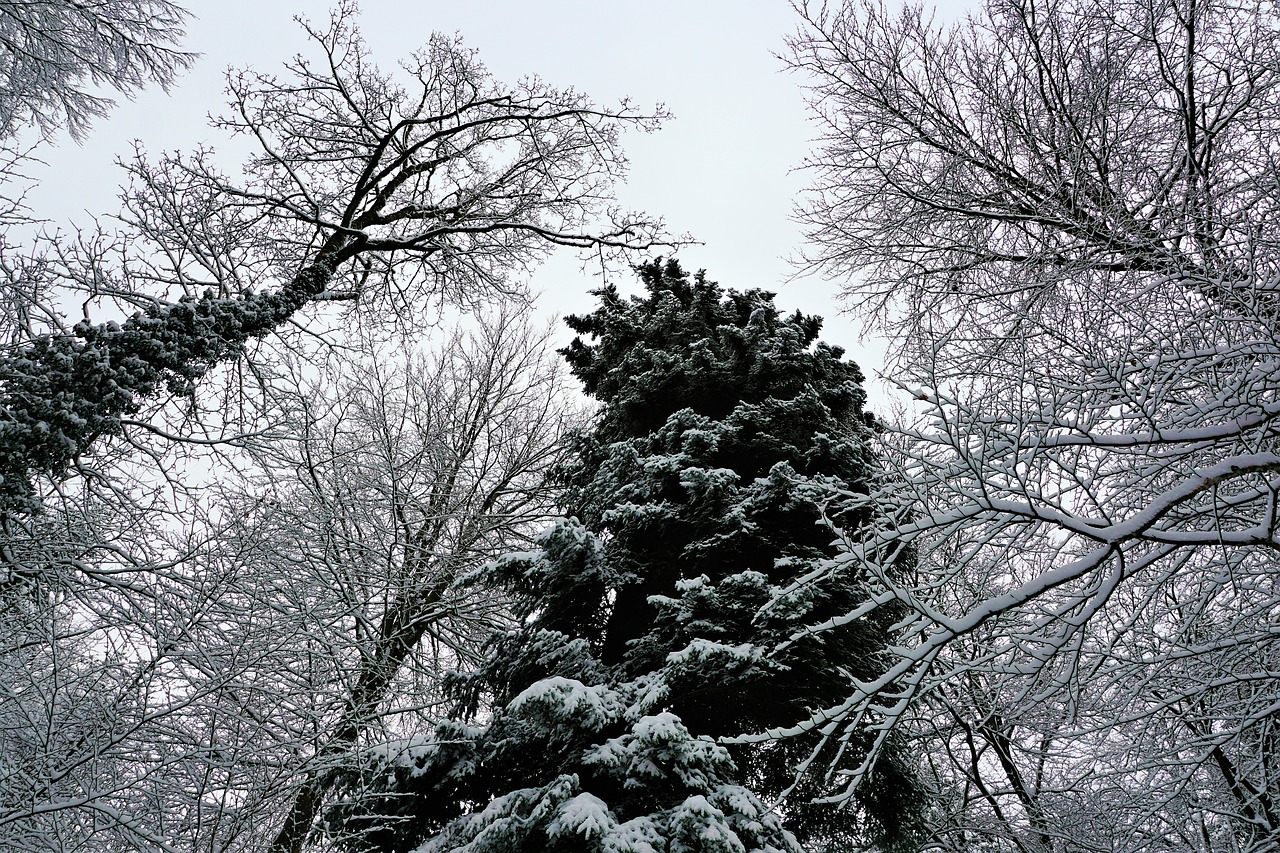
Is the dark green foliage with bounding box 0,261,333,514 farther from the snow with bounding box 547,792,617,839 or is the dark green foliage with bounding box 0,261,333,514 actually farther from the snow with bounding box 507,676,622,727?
the snow with bounding box 547,792,617,839

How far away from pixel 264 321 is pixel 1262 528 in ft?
21.2

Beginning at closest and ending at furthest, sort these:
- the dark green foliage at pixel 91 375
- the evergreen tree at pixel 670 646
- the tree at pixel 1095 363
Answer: the tree at pixel 1095 363 → the dark green foliage at pixel 91 375 → the evergreen tree at pixel 670 646

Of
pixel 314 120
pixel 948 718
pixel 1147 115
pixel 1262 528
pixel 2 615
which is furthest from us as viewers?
pixel 948 718

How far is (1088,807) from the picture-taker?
820 cm

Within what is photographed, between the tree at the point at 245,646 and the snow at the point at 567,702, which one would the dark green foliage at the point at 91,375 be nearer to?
the tree at the point at 245,646

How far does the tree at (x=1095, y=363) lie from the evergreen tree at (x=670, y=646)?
1176 millimetres

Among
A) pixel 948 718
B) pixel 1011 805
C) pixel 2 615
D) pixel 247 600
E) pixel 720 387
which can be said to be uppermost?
pixel 720 387

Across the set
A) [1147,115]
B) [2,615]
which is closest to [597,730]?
[2,615]

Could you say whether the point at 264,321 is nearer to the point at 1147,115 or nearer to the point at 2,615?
the point at 2,615

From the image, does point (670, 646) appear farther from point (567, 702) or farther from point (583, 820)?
point (583, 820)

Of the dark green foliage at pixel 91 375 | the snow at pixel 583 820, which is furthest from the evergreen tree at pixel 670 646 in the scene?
the dark green foliage at pixel 91 375

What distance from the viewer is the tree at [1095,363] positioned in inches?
129

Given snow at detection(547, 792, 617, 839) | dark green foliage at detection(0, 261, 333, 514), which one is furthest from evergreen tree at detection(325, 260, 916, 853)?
dark green foliage at detection(0, 261, 333, 514)

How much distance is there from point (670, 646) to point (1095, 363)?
391 centimetres
